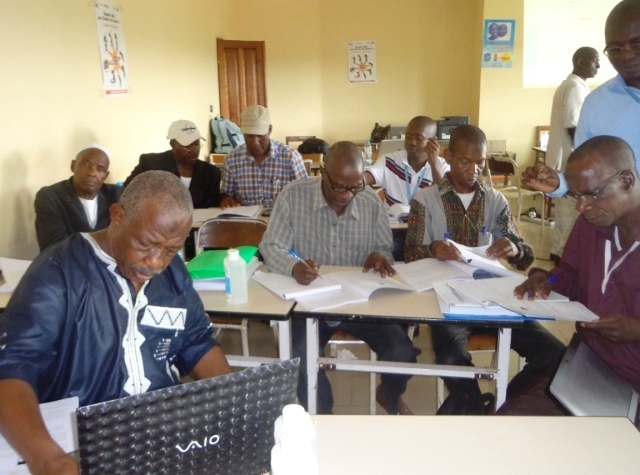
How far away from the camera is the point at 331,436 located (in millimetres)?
1198

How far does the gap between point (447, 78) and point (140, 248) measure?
25.7 feet

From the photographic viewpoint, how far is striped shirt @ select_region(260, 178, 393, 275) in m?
2.58

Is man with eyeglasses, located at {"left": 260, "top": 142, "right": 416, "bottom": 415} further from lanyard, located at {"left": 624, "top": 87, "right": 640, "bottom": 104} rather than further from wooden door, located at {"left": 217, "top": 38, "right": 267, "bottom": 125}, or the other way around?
wooden door, located at {"left": 217, "top": 38, "right": 267, "bottom": 125}

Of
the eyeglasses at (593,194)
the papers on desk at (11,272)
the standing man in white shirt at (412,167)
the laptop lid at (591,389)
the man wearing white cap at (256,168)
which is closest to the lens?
the laptop lid at (591,389)

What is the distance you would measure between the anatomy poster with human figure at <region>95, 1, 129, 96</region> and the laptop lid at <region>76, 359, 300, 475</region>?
3.91 meters

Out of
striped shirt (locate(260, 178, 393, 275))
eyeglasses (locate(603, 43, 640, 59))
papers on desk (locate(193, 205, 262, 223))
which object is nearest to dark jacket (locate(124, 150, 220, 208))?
papers on desk (locate(193, 205, 262, 223))

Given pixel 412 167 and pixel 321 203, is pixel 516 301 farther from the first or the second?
pixel 412 167

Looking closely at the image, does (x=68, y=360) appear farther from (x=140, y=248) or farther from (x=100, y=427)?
(x=100, y=427)

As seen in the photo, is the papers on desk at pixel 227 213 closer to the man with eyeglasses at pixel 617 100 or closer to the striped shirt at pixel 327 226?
the striped shirt at pixel 327 226

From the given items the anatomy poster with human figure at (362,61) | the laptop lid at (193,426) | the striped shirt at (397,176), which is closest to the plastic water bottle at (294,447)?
the laptop lid at (193,426)

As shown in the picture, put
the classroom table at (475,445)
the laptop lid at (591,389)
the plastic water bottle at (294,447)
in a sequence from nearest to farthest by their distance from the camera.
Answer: the plastic water bottle at (294,447) < the classroom table at (475,445) < the laptop lid at (591,389)

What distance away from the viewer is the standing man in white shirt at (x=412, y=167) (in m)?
3.75

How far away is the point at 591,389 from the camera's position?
158cm

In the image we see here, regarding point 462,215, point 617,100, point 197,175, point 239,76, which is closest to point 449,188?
point 462,215
